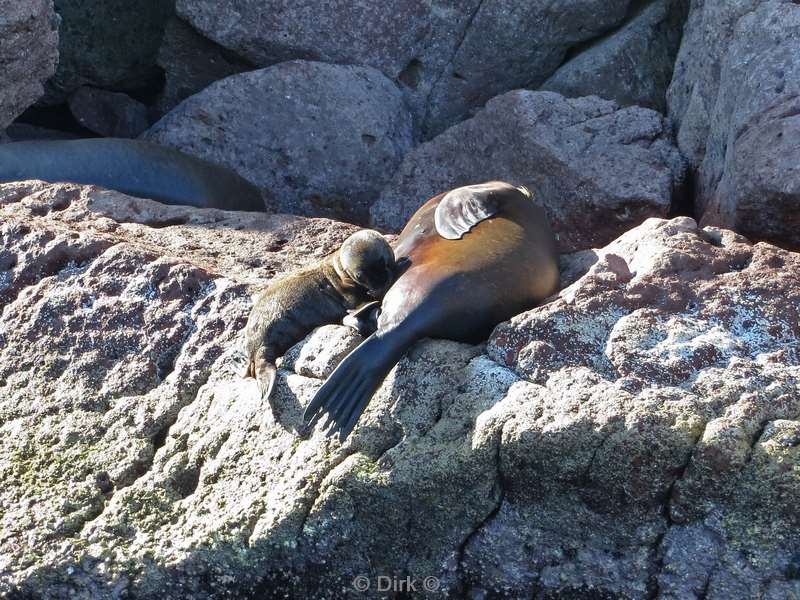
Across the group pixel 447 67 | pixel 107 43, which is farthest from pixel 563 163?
pixel 107 43

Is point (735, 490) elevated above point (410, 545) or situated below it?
above

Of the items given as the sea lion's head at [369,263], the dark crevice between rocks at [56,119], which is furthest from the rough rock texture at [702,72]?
the dark crevice between rocks at [56,119]

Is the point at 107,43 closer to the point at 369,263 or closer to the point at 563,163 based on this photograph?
the point at 563,163

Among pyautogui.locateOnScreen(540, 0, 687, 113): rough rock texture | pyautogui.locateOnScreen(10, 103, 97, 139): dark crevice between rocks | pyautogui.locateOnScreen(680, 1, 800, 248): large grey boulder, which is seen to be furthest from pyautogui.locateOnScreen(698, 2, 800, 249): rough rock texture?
pyautogui.locateOnScreen(10, 103, 97, 139): dark crevice between rocks

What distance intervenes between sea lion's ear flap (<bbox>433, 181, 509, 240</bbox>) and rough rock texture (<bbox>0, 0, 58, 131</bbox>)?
258 centimetres

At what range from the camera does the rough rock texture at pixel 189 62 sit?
8.05 metres

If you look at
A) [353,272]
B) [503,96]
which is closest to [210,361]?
[353,272]

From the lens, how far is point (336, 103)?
7.32 meters

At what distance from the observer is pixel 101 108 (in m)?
8.43

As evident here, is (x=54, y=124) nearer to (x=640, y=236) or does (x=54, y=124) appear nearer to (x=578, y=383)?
(x=640, y=236)

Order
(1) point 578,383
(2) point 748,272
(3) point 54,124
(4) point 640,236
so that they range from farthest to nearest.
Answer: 1. (3) point 54,124
2. (4) point 640,236
3. (2) point 748,272
4. (1) point 578,383

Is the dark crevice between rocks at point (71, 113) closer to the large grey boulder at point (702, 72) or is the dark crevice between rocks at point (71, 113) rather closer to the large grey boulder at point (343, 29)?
the large grey boulder at point (343, 29)

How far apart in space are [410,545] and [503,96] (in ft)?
10.8

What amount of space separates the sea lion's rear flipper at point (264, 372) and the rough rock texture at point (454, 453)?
5cm
